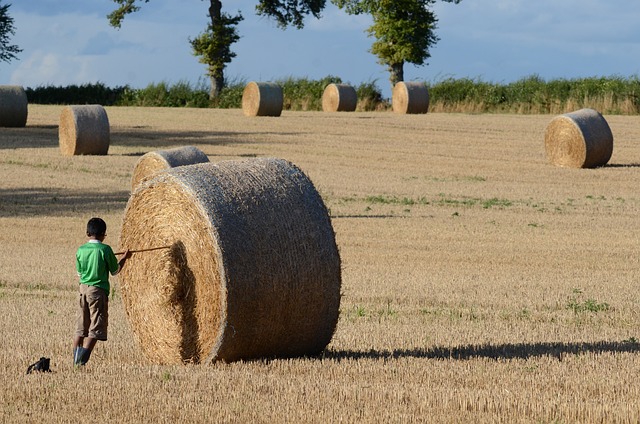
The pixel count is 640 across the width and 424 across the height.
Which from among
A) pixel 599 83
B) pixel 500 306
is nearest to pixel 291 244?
pixel 500 306

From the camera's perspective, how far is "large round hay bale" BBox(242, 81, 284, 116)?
46.7m

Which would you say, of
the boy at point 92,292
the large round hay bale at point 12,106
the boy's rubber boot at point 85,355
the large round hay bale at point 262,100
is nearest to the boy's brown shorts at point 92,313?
the boy at point 92,292

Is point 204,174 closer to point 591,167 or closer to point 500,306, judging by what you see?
point 500,306

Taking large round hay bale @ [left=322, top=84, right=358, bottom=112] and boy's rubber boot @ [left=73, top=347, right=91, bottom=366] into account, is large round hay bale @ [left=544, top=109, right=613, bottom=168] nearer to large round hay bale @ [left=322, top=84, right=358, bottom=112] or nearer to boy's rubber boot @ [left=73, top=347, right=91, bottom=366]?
large round hay bale @ [left=322, top=84, right=358, bottom=112]

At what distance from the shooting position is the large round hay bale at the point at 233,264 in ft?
28.9

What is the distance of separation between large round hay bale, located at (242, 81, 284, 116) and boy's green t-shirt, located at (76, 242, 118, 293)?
37638mm

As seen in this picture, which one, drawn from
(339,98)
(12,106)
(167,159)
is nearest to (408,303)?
(167,159)

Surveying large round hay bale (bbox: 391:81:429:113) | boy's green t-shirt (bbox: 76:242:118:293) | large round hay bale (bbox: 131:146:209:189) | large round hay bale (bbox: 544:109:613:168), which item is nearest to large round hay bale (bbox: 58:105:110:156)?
large round hay bale (bbox: 131:146:209:189)

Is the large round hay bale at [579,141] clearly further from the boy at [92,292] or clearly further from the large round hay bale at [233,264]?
the boy at [92,292]

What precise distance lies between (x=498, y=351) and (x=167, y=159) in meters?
10.8

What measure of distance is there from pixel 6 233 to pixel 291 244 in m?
11.6

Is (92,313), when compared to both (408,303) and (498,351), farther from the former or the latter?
(408,303)

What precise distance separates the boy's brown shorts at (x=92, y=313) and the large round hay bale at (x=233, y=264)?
0.57m

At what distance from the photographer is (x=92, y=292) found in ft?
29.6
